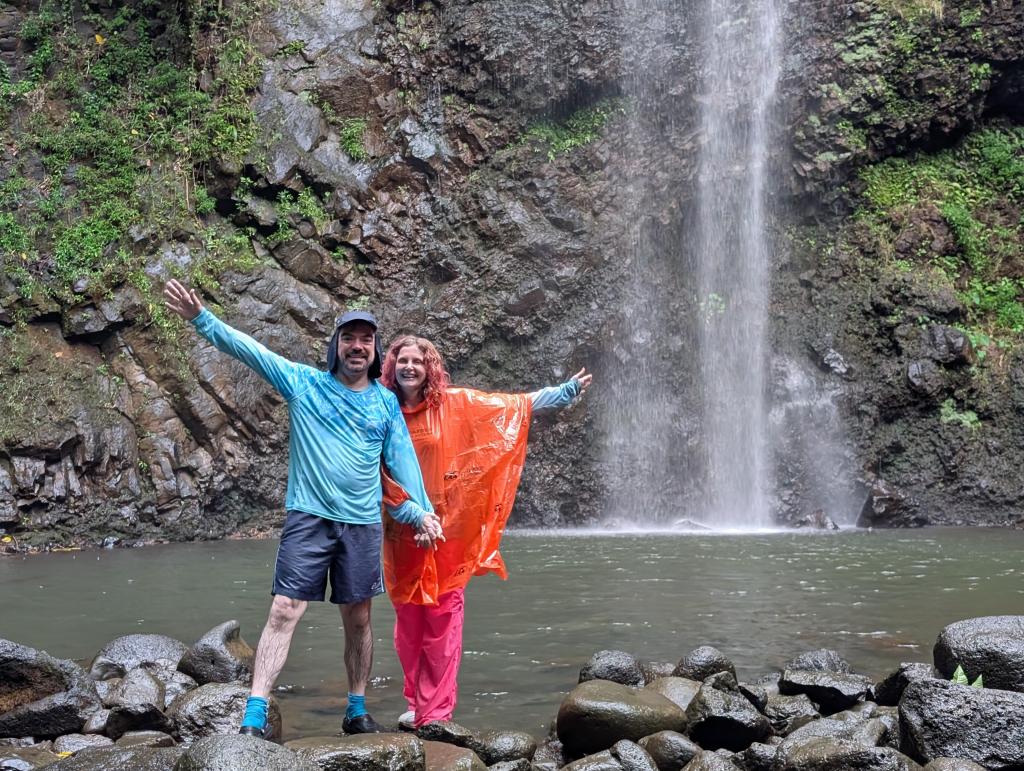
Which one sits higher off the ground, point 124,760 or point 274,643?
point 274,643

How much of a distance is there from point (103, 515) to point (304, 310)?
168 inches

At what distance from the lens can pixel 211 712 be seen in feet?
14.3

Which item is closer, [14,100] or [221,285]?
[221,285]

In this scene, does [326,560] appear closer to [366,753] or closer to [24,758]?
[366,753]

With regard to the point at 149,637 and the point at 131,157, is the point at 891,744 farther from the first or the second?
the point at 131,157

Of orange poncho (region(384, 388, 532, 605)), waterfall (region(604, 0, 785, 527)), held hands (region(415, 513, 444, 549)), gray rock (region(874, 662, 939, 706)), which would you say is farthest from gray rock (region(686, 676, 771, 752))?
waterfall (region(604, 0, 785, 527))

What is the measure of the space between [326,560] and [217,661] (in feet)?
5.35

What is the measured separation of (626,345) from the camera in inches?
669

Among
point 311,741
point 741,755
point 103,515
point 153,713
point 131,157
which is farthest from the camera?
point 131,157

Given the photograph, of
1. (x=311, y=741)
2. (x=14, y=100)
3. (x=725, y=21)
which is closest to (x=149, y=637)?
(x=311, y=741)

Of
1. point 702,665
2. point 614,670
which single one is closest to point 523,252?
point 702,665

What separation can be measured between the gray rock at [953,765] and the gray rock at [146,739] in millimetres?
3082

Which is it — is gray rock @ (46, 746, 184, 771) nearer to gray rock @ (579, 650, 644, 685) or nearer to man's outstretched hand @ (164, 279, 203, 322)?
man's outstretched hand @ (164, 279, 203, 322)

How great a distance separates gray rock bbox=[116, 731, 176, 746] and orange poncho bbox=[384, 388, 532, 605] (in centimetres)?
114
